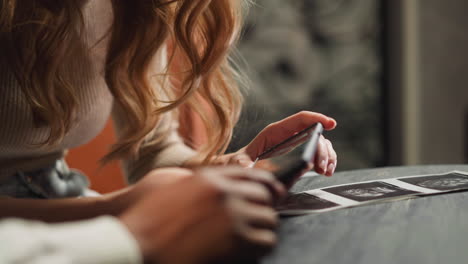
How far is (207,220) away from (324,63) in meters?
2.09

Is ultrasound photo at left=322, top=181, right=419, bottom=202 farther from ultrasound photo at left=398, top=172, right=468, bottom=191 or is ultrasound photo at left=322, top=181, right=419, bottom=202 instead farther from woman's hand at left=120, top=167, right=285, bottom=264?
woman's hand at left=120, top=167, right=285, bottom=264

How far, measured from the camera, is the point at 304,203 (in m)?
0.58

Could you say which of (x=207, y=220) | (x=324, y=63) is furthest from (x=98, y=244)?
(x=324, y=63)

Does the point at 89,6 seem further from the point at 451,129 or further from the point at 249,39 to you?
the point at 451,129

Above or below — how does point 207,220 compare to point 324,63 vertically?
above

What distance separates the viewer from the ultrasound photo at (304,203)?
1.82 ft

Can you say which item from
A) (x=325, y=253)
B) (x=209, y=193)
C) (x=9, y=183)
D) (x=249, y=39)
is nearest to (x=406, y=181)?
(x=325, y=253)

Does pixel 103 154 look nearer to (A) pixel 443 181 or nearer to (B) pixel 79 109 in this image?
(B) pixel 79 109

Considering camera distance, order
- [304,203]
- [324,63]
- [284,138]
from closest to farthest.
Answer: [304,203]
[284,138]
[324,63]

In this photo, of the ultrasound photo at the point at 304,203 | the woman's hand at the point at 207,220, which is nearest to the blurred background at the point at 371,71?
the ultrasound photo at the point at 304,203

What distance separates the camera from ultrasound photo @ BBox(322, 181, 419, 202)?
59 cm

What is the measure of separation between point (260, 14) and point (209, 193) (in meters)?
2.00

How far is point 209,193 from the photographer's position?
12.1 inches

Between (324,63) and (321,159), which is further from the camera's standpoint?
(324,63)
